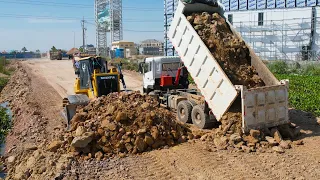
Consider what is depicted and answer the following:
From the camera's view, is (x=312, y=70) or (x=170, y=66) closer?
(x=170, y=66)

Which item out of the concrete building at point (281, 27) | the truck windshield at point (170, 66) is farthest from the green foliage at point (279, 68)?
the truck windshield at point (170, 66)

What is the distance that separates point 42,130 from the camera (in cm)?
1211

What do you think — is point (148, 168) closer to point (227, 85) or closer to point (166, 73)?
point (227, 85)

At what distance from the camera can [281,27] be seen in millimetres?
42375

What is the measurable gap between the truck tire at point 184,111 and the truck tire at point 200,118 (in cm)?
39

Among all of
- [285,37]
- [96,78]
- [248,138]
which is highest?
[285,37]

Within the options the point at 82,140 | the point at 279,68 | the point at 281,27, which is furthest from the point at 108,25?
the point at 82,140

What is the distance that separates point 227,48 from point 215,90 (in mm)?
Answer: 1659

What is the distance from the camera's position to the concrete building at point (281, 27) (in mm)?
40344

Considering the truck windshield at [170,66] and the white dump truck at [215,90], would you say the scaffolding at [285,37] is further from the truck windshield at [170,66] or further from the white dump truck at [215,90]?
the white dump truck at [215,90]

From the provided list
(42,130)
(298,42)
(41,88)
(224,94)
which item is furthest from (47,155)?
(298,42)

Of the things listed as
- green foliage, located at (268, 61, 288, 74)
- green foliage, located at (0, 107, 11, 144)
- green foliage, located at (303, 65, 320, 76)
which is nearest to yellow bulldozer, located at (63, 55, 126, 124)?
green foliage, located at (0, 107, 11, 144)

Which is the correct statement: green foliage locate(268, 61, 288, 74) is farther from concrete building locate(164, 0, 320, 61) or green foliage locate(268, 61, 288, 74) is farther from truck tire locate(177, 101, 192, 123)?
truck tire locate(177, 101, 192, 123)

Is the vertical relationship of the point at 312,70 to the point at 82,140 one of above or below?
above
